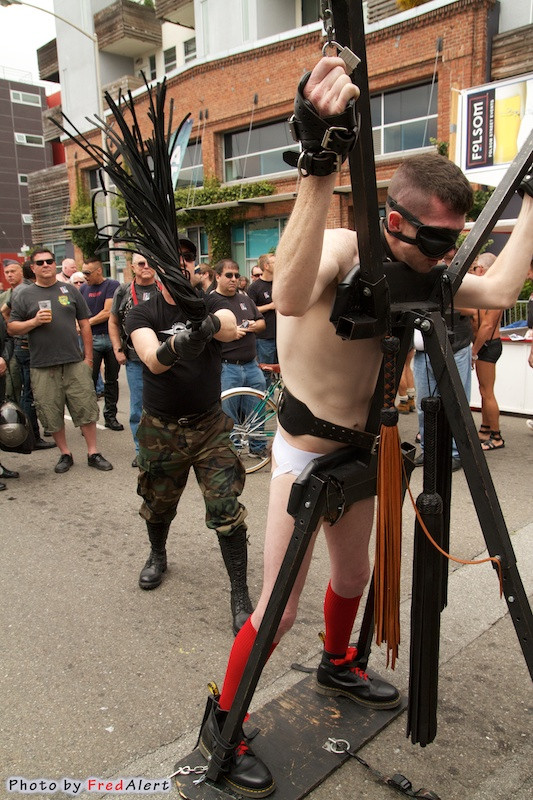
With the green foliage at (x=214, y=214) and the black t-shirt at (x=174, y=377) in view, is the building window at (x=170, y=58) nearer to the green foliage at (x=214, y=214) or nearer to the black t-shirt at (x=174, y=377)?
the green foliage at (x=214, y=214)

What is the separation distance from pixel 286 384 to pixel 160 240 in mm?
866

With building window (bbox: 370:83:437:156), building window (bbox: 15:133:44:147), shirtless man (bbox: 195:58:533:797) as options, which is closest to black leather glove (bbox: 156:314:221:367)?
shirtless man (bbox: 195:58:533:797)

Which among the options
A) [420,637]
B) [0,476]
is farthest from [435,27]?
[420,637]

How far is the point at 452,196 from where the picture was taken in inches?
68.5

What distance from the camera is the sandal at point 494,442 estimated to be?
6.31m

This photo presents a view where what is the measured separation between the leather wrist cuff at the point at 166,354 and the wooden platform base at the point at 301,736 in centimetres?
156

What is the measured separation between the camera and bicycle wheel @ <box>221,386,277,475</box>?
615cm

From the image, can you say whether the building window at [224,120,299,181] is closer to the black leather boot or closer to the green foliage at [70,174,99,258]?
the green foliage at [70,174,99,258]

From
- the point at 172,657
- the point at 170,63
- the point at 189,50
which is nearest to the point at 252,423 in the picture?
the point at 172,657

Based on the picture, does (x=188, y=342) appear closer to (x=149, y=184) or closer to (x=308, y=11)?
(x=149, y=184)

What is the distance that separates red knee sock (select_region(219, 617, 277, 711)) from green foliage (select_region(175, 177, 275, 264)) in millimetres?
19167

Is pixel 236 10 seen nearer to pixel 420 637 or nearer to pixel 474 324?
pixel 474 324

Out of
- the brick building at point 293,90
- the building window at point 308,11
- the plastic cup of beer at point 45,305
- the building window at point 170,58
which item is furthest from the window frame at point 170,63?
the plastic cup of beer at point 45,305

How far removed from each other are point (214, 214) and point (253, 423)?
16.1m
